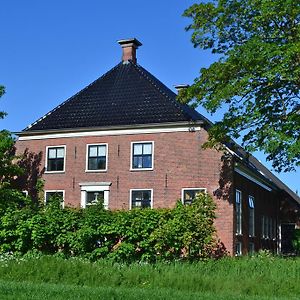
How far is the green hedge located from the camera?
22047mm

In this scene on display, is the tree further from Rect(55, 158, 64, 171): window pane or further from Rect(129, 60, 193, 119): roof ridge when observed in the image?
Rect(55, 158, 64, 171): window pane

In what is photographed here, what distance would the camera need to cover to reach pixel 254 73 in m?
22.0

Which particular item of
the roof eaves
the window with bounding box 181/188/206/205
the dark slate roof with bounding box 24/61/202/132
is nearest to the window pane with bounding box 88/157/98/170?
the roof eaves

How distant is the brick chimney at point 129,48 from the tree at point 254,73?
27.8 ft

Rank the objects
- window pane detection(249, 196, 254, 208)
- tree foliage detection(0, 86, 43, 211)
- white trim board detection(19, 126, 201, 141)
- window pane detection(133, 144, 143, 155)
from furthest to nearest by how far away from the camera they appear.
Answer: window pane detection(249, 196, 254, 208) < window pane detection(133, 144, 143, 155) < white trim board detection(19, 126, 201, 141) < tree foliage detection(0, 86, 43, 211)

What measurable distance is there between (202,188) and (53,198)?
23.5 feet

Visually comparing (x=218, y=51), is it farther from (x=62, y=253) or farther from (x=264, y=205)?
(x=264, y=205)

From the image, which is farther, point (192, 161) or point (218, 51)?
point (192, 161)

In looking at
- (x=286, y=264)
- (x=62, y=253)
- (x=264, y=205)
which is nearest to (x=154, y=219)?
(x=62, y=253)

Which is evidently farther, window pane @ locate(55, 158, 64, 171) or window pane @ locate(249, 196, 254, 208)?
window pane @ locate(249, 196, 254, 208)

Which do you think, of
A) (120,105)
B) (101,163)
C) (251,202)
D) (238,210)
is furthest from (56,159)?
(251,202)

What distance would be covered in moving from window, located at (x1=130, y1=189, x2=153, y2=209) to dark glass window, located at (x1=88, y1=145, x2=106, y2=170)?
7.22 feet

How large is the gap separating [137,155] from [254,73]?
864cm

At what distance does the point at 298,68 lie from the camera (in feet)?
67.9
